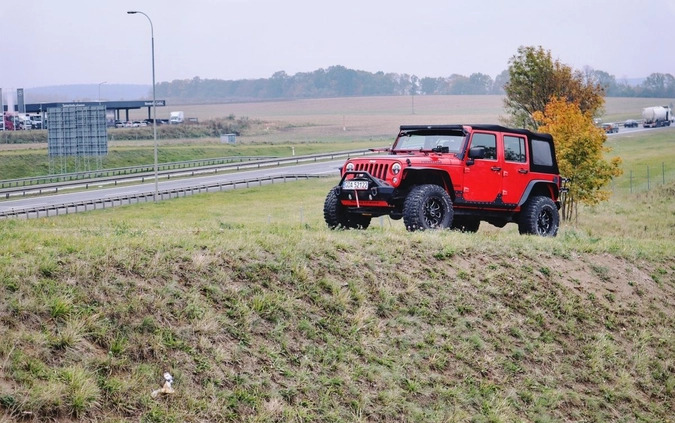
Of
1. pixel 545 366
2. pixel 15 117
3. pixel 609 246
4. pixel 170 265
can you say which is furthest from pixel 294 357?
pixel 15 117

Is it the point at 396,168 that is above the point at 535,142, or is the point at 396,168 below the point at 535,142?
below

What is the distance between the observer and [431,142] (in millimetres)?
17719

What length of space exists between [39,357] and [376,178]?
9.09 metres

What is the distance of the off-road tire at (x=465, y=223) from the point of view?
60.5ft

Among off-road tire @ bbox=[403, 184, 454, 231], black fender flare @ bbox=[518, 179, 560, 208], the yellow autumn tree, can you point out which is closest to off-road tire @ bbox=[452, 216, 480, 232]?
black fender flare @ bbox=[518, 179, 560, 208]

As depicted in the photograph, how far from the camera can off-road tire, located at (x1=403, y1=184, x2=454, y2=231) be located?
632 inches

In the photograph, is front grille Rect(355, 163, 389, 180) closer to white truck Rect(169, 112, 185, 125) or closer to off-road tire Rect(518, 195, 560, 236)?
off-road tire Rect(518, 195, 560, 236)

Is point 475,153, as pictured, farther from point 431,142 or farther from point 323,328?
point 323,328

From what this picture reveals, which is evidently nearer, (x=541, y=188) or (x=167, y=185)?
(x=541, y=188)

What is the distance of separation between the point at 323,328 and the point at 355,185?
20.0 ft

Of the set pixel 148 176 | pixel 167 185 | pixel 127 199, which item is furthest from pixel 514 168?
pixel 148 176

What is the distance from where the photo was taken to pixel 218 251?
11.6 metres

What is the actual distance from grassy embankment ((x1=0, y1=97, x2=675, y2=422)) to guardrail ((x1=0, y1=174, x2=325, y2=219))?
977 inches

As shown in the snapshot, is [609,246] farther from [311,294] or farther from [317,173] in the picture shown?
[317,173]
